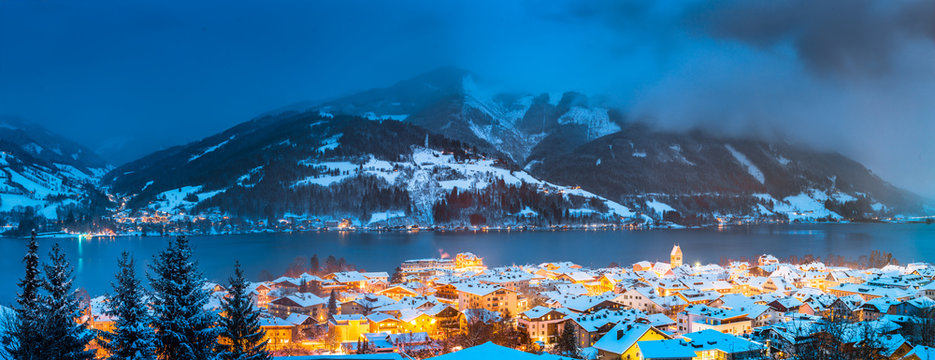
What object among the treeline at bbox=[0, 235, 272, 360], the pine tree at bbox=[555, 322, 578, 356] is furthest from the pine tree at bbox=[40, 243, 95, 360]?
the pine tree at bbox=[555, 322, 578, 356]

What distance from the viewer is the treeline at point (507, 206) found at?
99.7 meters

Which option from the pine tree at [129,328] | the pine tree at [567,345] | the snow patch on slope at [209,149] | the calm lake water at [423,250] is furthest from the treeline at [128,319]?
the snow patch on slope at [209,149]

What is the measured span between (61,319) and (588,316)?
54.5ft

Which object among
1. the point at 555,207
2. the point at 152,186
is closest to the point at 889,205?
the point at 555,207

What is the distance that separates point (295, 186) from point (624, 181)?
255 feet

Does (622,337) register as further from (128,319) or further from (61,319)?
(61,319)

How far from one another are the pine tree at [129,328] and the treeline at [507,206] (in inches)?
3568

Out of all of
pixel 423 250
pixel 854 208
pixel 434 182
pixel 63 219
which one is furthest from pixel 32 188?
pixel 854 208

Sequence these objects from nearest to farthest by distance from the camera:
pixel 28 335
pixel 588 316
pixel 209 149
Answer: pixel 28 335 → pixel 588 316 → pixel 209 149

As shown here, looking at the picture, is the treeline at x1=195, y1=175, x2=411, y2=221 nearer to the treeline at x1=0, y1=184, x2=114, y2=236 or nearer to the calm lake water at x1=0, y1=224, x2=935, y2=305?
the treeline at x1=0, y1=184, x2=114, y2=236

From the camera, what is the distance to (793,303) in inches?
914

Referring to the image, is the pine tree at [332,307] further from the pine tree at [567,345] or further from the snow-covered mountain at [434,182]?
the snow-covered mountain at [434,182]

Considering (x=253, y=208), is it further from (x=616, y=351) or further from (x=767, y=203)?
(x=767, y=203)

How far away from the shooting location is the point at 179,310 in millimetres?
7312
